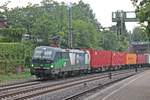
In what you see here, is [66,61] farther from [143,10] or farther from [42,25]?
[42,25]

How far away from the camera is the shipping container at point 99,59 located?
54.7 metres

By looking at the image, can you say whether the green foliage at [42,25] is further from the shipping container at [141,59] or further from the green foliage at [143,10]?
the green foliage at [143,10]

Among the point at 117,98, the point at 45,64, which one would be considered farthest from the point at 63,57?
the point at 117,98

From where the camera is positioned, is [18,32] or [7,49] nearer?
[7,49]

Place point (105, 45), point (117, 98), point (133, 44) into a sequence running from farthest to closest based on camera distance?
point (133, 44), point (105, 45), point (117, 98)

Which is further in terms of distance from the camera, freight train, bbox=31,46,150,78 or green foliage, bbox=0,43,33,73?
green foliage, bbox=0,43,33,73

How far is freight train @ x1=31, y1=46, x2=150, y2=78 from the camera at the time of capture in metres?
37.7

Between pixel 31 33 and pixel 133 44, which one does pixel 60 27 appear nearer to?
pixel 31 33

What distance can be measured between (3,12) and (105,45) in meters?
41.2

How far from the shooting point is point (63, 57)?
39.9 meters

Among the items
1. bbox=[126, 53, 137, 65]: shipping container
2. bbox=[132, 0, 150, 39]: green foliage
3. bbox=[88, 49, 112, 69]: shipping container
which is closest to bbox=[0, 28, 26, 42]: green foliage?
bbox=[88, 49, 112, 69]: shipping container

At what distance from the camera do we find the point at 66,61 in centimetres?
4091

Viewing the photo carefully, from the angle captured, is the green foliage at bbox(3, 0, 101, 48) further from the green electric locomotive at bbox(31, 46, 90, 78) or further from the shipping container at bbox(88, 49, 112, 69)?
the green electric locomotive at bbox(31, 46, 90, 78)

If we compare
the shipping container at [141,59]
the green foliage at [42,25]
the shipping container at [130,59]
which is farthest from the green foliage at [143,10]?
the shipping container at [141,59]
